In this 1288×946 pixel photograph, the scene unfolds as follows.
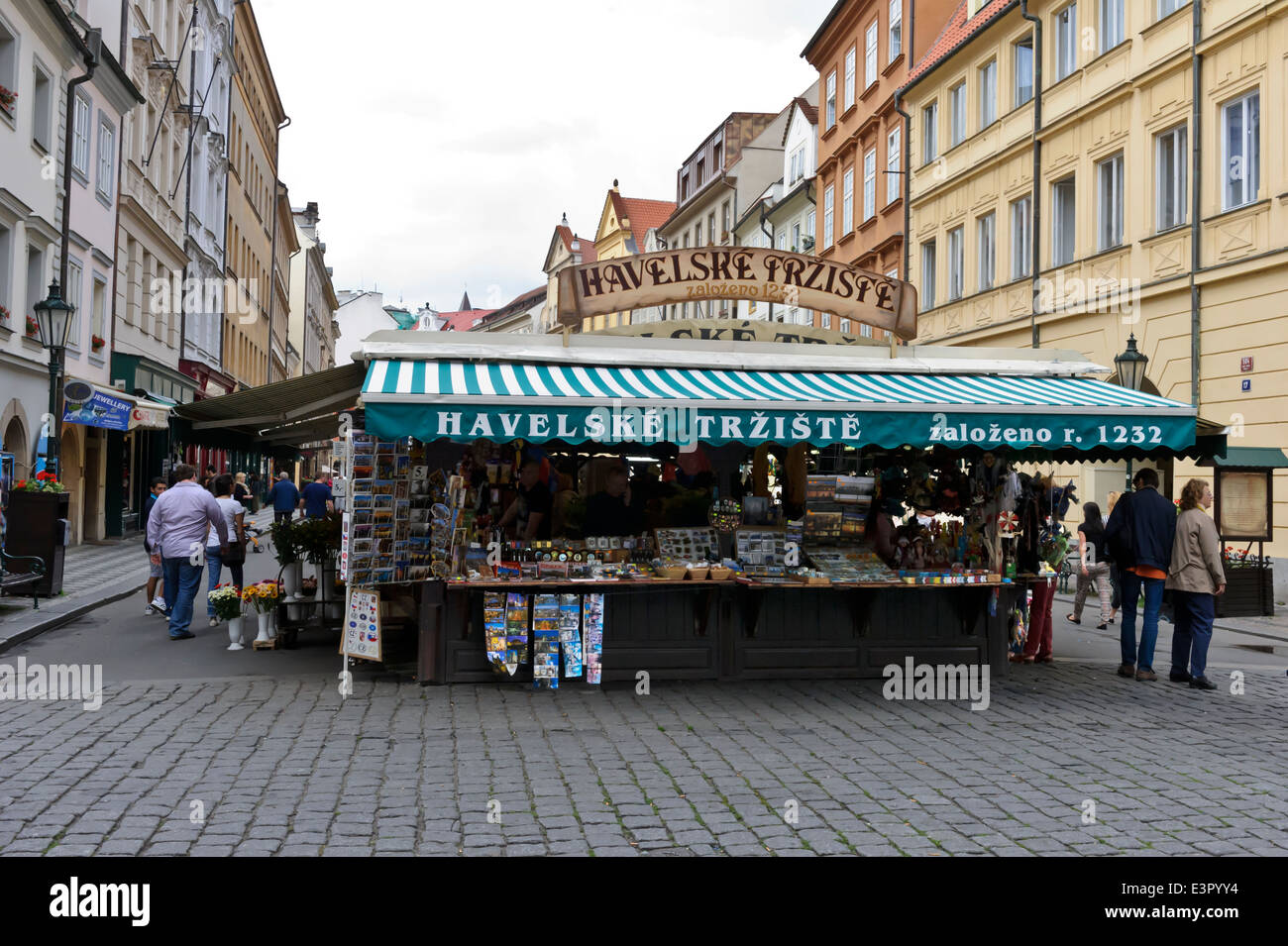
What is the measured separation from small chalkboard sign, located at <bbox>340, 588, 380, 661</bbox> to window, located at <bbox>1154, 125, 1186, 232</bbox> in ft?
49.9

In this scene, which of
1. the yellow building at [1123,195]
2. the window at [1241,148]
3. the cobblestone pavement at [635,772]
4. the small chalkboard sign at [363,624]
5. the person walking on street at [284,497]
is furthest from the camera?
the person walking on street at [284,497]

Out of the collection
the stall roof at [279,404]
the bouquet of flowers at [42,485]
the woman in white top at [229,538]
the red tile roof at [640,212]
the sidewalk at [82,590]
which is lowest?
the sidewalk at [82,590]

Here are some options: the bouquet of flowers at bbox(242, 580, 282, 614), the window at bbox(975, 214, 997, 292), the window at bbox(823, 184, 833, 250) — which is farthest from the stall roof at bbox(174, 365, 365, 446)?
the window at bbox(823, 184, 833, 250)

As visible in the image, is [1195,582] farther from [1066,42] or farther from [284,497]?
[284,497]

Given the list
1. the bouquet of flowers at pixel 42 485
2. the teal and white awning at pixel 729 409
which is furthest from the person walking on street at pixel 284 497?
the teal and white awning at pixel 729 409

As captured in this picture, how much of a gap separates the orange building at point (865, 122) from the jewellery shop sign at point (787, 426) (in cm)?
2072

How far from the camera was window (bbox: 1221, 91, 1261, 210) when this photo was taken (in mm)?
17078

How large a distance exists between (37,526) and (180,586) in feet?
9.56

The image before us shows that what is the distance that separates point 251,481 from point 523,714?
34551mm

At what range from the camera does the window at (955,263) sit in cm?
2753

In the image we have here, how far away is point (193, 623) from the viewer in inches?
517

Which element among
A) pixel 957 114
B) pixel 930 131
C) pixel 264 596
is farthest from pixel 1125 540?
pixel 930 131

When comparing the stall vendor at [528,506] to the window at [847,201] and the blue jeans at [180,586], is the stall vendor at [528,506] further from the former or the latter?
the window at [847,201]
